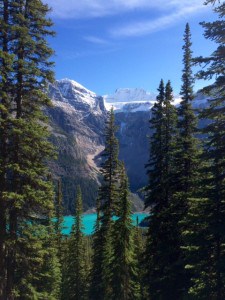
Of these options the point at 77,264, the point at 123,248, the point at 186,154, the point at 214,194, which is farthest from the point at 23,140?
the point at 77,264

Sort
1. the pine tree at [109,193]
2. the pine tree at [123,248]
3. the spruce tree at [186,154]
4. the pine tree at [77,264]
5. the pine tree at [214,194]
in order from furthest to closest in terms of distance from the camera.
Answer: the pine tree at [77,264], the pine tree at [109,193], the pine tree at [123,248], the spruce tree at [186,154], the pine tree at [214,194]

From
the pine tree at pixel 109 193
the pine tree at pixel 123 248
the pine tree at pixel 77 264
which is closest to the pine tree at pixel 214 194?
the pine tree at pixel 123 248

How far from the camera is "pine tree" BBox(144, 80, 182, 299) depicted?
24.7 metres

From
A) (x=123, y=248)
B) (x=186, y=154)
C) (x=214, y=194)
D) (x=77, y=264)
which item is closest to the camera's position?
(x=214, y=194)

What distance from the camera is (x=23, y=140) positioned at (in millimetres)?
16891

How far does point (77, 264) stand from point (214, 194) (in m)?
38.2

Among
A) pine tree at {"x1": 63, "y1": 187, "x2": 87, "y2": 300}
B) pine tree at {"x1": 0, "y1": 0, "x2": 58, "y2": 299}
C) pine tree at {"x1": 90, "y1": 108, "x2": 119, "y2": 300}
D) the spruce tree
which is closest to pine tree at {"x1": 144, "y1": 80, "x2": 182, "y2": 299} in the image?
the spruce tree

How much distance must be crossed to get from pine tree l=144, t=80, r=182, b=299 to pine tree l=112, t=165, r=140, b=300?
4.90 meters

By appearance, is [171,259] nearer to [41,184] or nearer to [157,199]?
[157,199]

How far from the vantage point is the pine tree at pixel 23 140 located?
654 inches

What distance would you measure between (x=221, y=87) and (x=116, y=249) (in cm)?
2248

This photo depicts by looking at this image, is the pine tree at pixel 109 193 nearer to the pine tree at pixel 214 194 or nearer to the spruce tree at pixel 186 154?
the spruce tree at pixel 186 154

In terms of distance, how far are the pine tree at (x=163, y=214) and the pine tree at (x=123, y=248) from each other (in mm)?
4896

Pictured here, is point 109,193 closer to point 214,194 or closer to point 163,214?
point 163,214
